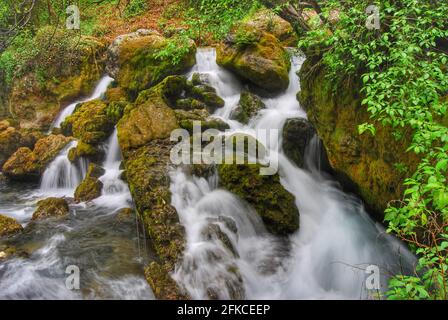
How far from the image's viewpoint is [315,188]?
7277 millimetres

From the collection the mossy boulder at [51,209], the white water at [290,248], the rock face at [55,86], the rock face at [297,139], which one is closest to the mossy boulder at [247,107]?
the rock face at [297,139]

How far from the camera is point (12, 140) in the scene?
11.1 metres

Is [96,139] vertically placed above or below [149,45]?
below

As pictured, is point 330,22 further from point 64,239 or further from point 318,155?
point 64,239

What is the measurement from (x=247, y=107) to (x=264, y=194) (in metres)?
3.90

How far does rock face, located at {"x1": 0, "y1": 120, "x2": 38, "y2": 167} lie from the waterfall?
2.54 meters

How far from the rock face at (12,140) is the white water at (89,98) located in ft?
3.18

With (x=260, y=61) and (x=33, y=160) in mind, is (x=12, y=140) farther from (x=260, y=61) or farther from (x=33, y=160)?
(x=260, y=61)

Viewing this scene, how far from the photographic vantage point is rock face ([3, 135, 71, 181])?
31.4 ft

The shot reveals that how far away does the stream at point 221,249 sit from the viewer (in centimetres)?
480

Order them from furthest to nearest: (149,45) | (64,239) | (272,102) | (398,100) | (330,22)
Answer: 1. (149,45)
2. (272,102)
3. (64,239)
4. (330,22)
5. (398,100)

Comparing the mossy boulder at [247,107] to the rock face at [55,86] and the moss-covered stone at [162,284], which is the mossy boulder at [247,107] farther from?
the rock face at [55,86]
